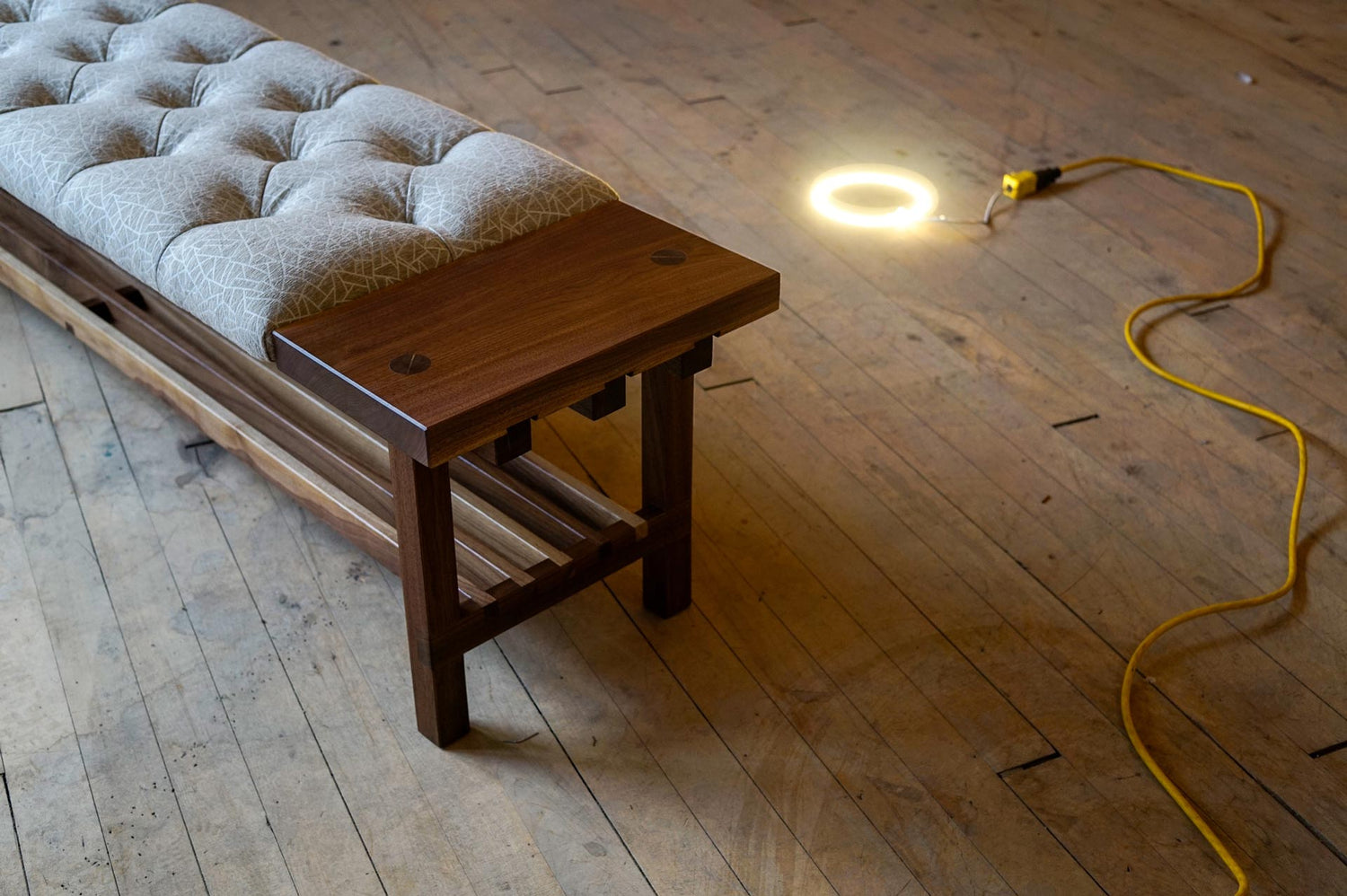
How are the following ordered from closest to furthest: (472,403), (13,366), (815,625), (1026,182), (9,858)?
1. (472,403)
2. (9,858)
3. (815,625)
4. (13,366)
5. (1026,182)

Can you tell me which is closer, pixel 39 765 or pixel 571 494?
pixel 39 765

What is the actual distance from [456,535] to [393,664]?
144 millimetres

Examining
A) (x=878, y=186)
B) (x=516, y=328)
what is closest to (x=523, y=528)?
(x=516, y=328)

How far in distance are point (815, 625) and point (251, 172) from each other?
726 millimetres

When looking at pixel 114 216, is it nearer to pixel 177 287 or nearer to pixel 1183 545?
pixel 177 287

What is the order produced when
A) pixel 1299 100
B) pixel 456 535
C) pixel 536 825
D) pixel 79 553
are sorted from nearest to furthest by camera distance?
pixel 536 825, pixel 456 535, pixel 79 553, pixel 1299 100

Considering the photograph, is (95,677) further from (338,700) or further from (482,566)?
(482,566)

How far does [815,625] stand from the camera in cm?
139

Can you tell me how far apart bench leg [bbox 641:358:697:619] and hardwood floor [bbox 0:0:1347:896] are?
0.12 ft

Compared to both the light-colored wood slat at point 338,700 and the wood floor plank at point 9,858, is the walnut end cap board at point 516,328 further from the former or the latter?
the wood floor plank at point 9,858

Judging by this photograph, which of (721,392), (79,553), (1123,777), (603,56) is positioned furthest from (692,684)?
(603,56)

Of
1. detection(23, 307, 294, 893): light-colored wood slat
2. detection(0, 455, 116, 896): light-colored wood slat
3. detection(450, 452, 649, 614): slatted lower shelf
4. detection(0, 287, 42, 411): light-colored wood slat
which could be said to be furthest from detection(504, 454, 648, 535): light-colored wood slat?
detection(0, 287, 42, 411): light-colored wood slat

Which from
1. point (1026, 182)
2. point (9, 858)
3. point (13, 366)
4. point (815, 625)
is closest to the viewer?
point (9, 858)

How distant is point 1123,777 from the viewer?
4.00ft
